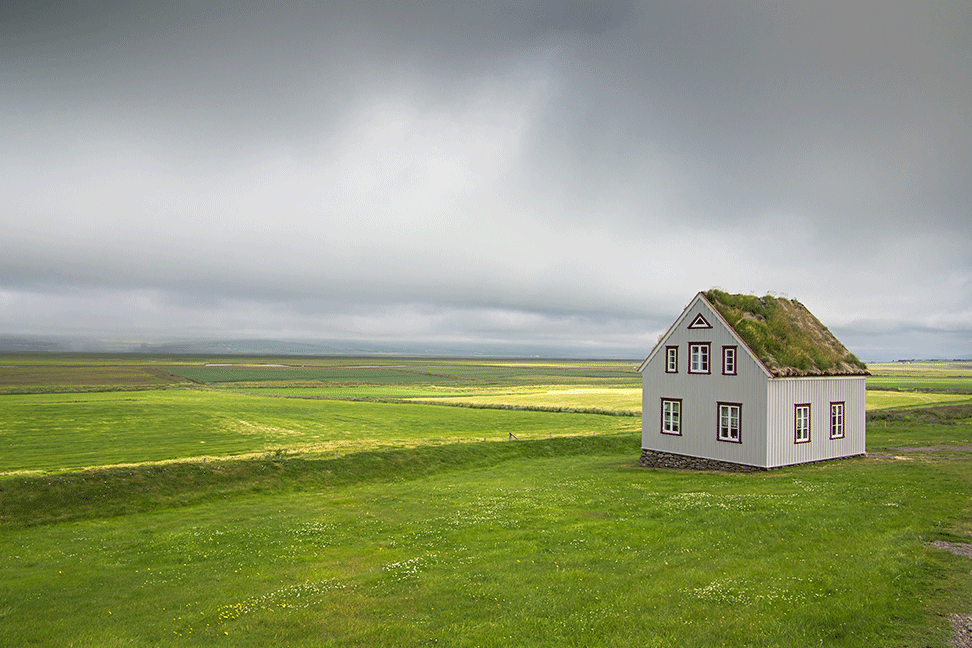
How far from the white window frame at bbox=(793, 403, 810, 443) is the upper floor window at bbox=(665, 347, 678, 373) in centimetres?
842

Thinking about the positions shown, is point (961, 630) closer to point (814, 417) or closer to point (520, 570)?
point (520, 570)

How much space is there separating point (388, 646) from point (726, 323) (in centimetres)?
3332

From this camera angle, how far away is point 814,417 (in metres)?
39.2

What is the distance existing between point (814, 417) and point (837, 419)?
298 cm

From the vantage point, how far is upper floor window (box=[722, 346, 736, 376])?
38.7 metres

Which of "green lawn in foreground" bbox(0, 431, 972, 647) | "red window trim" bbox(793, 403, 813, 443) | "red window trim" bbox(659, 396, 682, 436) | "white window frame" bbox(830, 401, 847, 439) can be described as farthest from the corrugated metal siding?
"white window frame" bbox(830, 401, 847, 439)

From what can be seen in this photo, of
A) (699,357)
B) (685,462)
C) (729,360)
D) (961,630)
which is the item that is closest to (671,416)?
(685,462)

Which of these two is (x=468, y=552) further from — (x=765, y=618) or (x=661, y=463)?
(x=661, y=463)

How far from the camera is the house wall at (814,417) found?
36.7 m

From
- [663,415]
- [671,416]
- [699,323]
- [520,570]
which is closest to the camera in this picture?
[520,570]

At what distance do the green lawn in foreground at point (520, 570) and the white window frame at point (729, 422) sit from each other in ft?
19.3

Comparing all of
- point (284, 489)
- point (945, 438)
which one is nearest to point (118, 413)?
point (284, 489)

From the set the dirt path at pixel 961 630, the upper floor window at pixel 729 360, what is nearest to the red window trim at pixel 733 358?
the upper floor window at pixel 729 360

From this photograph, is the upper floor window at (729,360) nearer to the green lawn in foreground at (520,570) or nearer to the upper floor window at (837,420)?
the upper floor window at (837,420)
